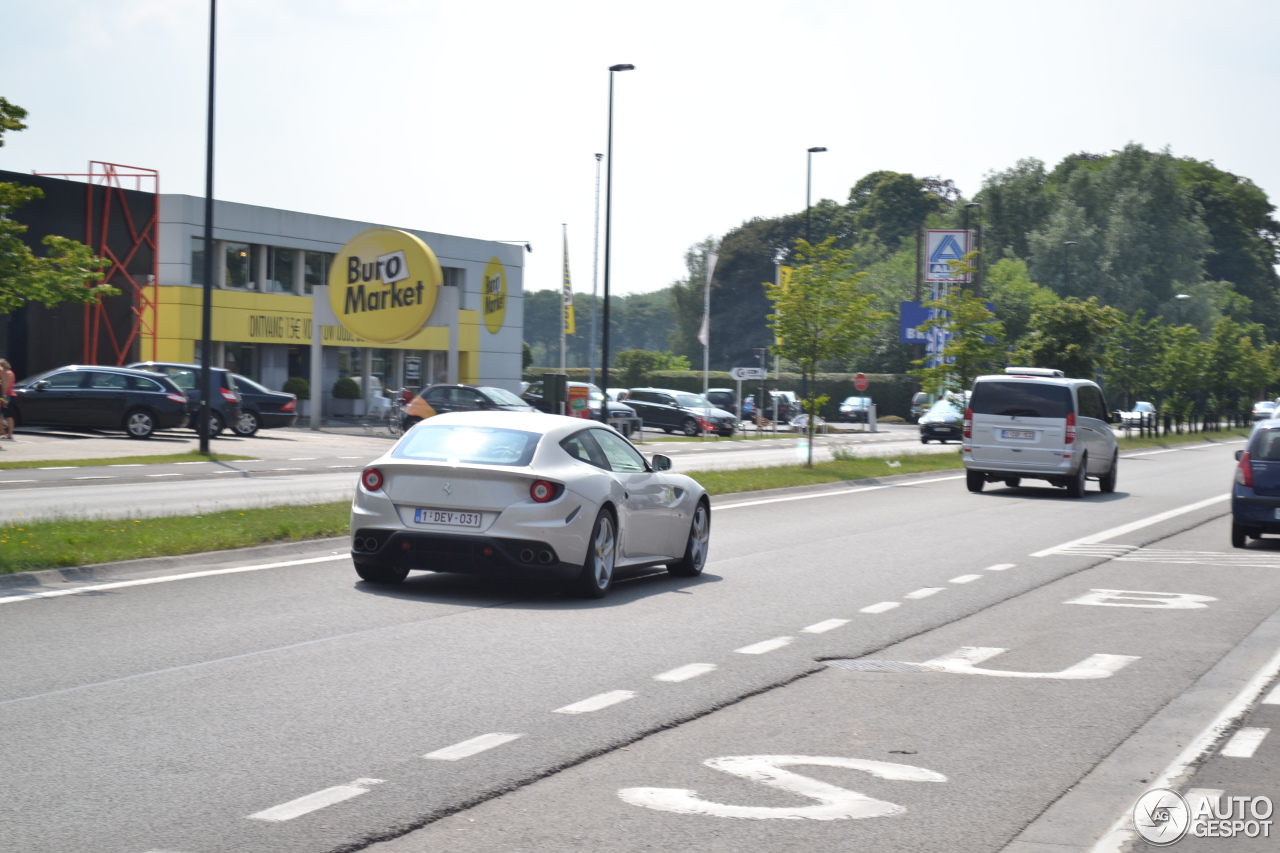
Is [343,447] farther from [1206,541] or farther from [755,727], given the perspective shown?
[755,727]

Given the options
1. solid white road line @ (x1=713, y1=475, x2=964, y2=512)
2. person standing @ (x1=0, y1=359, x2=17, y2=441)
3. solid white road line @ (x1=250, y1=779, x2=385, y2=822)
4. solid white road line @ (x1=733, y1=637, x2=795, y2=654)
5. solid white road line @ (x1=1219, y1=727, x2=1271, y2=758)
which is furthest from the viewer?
person standing @ (x1=0, y1=359, x2=17, y2=441)

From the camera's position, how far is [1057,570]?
14.0 m

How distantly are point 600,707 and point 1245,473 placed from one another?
11600mm

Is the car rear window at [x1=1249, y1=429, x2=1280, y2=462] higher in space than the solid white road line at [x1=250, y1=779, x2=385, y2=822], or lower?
higher

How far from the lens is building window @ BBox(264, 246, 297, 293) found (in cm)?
5012

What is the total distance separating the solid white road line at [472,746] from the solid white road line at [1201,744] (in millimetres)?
2486

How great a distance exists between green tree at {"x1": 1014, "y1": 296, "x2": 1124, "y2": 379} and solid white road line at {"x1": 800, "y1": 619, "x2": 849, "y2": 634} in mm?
40414

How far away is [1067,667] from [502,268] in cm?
5280

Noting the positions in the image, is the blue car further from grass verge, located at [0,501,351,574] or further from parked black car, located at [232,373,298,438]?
parked black car, located at [232,373,298,438]

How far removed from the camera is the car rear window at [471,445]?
11.0 meters

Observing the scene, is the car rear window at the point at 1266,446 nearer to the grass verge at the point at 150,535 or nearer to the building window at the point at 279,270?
the grass verge at the point at 150,535

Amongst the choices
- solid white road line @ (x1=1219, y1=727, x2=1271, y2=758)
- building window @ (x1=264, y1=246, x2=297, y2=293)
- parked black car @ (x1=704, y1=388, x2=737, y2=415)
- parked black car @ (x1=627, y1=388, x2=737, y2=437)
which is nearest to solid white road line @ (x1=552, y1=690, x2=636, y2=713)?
solid white road line @ (x1=1219, y1=727, x2=1271, y2=758)

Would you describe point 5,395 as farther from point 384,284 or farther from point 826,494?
point 826,494

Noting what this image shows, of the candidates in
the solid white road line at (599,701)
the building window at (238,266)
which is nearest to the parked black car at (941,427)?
the building window at (238,266)
